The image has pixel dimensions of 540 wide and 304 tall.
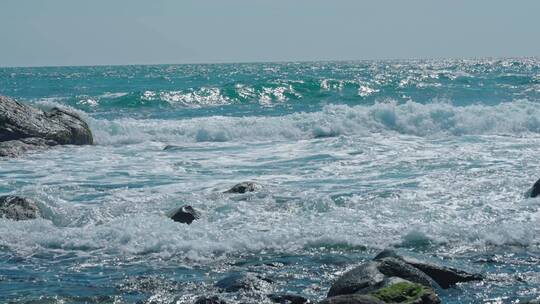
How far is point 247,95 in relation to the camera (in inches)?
1457

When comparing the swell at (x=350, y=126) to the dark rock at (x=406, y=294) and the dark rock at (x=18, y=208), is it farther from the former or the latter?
the dark rock at (x=406, y=294)

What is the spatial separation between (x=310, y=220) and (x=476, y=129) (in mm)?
13393

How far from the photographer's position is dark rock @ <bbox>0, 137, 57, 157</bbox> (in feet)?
54.6

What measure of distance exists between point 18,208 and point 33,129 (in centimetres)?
810

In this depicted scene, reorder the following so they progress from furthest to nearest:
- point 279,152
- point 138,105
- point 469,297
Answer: point 138,105
point 279,152
point 469,297

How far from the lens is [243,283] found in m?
6.93

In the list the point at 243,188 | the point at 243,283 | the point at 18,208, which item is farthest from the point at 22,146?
the point at 243,283

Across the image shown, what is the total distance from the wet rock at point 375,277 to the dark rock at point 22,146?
1172 cm

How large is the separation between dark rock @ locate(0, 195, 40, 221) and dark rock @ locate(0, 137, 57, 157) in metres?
6.42

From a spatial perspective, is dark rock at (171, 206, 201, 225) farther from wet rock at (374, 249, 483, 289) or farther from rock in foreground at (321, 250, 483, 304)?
wet rock at (374, 249, 483, 289)

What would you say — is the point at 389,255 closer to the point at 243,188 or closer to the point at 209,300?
→ the point at 209,300

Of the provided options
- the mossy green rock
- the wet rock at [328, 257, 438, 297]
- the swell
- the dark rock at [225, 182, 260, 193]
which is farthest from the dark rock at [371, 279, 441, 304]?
the swell

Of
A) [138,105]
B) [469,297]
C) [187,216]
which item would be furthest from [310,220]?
[138,105]

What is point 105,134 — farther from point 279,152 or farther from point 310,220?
point 310,220
